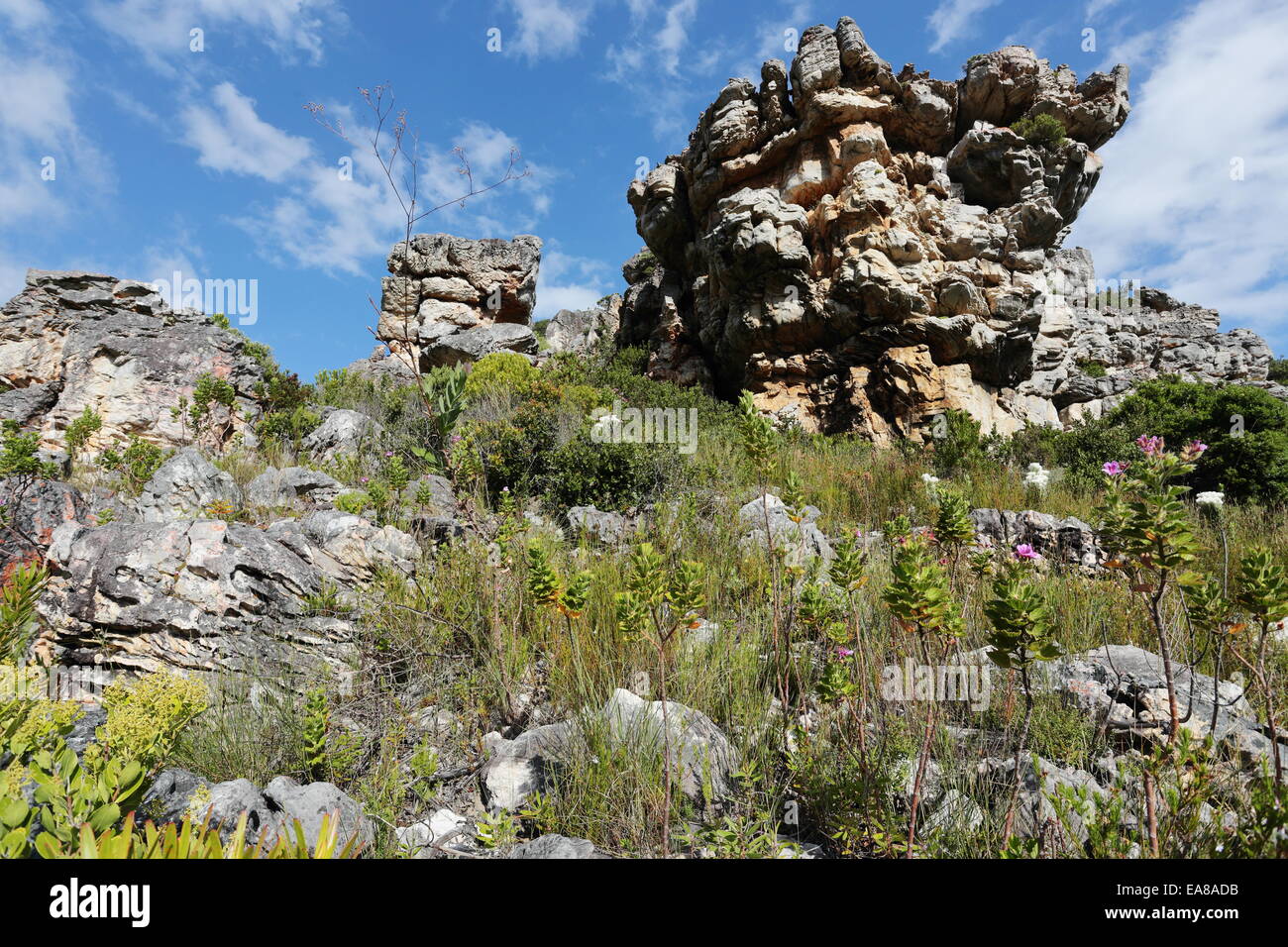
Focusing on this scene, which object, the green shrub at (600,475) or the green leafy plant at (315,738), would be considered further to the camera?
the green shrub at (600,475)

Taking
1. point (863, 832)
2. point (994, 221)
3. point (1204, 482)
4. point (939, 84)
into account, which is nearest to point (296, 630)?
point (863, 832)

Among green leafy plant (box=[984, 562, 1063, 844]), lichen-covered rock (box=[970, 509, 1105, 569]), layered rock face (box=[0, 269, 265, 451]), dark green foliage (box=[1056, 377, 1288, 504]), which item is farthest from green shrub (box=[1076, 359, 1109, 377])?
layered rock face (box=[0, 269, 265, 451])

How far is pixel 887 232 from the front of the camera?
43.3 ft

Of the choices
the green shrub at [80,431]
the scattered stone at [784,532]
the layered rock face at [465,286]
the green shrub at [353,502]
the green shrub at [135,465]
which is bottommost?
the scattered stone at [784,532]

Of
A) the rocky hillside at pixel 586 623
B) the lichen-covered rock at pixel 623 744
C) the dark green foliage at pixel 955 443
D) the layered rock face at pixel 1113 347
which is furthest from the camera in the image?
the layered rock face at pixel 1113 347

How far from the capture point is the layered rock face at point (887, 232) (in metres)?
13.2

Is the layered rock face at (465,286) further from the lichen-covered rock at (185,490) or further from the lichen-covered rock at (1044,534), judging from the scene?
the lichen-covered rock at (1044,534)

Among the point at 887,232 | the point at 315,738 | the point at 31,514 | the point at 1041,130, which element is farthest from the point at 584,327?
the point at 315,738

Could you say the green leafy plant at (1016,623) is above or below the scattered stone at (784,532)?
below

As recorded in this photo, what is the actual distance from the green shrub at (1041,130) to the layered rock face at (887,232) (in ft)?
0.63

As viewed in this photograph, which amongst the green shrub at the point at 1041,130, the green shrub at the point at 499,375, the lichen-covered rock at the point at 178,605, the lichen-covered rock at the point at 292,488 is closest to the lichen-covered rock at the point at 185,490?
the lichen-covered rock at the point at 292,488

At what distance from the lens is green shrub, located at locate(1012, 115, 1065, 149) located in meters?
14.8

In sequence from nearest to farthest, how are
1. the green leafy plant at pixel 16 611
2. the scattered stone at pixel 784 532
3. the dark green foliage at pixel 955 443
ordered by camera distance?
the green leafy plant at pixel 16 611, the scattered stone at pixel 784 532, the dark green foliage at pixel 955 443
